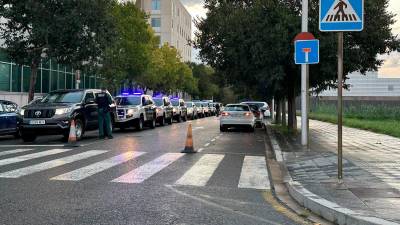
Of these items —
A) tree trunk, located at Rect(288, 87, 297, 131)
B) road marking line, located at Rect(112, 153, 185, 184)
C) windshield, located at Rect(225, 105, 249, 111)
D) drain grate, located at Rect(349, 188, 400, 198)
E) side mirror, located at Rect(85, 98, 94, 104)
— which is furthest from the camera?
windshield, located at Rect(225, 105, 249, 111)

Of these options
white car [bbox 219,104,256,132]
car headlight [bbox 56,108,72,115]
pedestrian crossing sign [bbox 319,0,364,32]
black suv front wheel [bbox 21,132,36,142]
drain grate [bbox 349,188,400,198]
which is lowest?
drain grate [bbox 349,188,400,198]

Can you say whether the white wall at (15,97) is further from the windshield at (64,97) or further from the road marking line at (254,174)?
the road marking line at (254,174)

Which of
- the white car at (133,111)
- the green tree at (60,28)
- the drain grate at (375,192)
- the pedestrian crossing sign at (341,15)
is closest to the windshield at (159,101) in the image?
the white car at (133,111)

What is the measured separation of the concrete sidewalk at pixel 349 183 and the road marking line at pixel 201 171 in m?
1.60

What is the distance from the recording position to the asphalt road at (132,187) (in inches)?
277

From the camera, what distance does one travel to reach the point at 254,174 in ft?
36.8

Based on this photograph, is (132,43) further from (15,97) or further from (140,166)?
(140,166)

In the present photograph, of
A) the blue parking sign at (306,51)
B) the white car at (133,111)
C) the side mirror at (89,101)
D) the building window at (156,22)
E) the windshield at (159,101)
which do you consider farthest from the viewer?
the building window at (156,22)

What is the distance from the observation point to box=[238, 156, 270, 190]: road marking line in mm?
9785

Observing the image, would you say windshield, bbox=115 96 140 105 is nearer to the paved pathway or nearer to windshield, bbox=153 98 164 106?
windshield, bbox=153 98 164 106

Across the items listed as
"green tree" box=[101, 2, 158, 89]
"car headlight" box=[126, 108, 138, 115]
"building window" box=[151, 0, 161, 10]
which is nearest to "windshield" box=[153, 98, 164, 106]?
"green tree" box=[101, 2, 158, 89]

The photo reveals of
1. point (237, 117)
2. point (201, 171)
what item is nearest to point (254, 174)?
point (201, 171)

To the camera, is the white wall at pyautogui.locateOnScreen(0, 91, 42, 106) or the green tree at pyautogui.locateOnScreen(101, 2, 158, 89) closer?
the white wall at pyautogui.locateOnScreen(0, 91, 42, 106)

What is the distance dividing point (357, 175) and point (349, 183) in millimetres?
976
